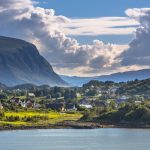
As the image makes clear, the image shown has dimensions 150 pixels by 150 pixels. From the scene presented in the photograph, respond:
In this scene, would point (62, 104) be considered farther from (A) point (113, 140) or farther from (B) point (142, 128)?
(A) point (113, 140)

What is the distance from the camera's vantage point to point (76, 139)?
10762cm

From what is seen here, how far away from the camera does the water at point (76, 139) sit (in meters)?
94.1

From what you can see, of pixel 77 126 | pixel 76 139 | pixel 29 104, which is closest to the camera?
pixel 76 139

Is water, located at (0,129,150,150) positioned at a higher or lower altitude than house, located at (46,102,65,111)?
lower

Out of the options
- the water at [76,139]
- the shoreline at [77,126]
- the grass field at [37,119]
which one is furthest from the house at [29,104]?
the water at [76,139]

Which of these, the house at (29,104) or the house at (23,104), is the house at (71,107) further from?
the house at (23,104)

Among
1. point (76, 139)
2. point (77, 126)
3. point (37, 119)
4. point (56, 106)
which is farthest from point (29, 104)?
point (76, 139)

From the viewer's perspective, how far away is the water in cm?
9406

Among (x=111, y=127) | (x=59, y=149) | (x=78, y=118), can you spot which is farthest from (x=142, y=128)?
(x=59, y=149)

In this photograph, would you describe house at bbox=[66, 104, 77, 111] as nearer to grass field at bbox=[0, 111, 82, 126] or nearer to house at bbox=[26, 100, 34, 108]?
house at bbox=[26, 100, 34, 108]

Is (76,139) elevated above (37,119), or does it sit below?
below

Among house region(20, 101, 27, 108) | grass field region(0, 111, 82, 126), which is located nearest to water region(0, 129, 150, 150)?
grass field region(0, 111, 82, 126)

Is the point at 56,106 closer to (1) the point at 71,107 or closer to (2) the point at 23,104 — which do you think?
(1) the point at 71,107

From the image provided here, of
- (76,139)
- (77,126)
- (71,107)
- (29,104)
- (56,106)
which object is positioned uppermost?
(29,104)
